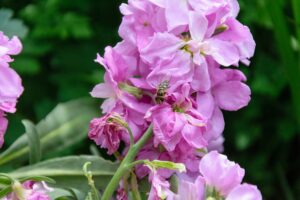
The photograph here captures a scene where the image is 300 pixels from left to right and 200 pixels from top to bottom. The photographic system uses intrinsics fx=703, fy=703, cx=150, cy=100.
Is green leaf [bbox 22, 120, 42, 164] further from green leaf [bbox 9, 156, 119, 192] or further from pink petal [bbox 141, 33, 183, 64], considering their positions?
pink petal [bbox 141, 33, 183, 64]

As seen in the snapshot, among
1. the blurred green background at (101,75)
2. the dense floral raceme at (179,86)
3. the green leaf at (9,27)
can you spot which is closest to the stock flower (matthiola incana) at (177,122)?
the dense floral raceme at (179,86)

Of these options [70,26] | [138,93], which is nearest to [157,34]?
[138,93]

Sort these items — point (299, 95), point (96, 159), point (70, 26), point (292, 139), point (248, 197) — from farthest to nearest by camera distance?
point (292, 139) < point (70, 26) < point (299, 95) < point (96, 159) < point (248, 197)

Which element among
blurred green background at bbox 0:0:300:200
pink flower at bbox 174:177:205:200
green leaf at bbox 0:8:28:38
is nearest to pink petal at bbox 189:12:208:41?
pink flower at bbox 174:177:205:200


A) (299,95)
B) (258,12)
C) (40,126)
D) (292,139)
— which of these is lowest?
(292,139)

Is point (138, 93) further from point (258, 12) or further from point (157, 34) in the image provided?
point (258, 12)

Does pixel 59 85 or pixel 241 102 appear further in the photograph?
pixel 59 85

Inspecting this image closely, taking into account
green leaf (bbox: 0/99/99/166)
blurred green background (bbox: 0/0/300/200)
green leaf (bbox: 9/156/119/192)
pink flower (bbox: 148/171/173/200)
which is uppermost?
pink flower (bbox: 148/171/173/200)
